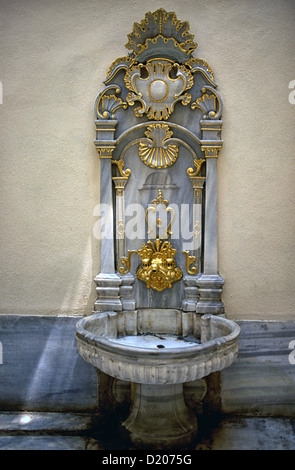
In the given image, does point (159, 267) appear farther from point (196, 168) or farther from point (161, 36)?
point (161, 36)

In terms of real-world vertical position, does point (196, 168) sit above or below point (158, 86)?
below

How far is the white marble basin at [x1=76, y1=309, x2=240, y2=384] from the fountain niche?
1 cm

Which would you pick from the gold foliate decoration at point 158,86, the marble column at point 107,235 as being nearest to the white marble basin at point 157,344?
the marble column at point 107,235

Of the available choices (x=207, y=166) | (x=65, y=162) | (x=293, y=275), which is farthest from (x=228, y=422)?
(x=65, y=162)

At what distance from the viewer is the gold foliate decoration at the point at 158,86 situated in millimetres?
2996

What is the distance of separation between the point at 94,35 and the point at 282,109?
4.53ft

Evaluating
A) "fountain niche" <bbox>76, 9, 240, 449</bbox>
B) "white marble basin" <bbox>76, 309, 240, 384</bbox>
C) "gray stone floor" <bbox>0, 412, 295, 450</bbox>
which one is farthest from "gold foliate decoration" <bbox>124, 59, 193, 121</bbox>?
"gray stone floor" <bbox>0, 412, 295, 450</bbox>

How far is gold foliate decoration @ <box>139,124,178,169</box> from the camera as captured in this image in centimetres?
304

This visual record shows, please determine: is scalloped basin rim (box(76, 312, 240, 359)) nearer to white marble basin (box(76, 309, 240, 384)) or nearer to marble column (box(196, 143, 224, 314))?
white marble basin (box(76, 309, 240, 384))

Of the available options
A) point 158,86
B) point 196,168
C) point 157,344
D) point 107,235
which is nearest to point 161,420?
point 157,344

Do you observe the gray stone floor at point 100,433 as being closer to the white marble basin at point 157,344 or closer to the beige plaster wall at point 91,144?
the white marble basin at point 157,344

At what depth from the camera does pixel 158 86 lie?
3.00 m

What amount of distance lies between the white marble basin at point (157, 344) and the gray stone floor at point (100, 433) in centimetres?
61

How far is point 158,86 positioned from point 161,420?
84.7 inches
